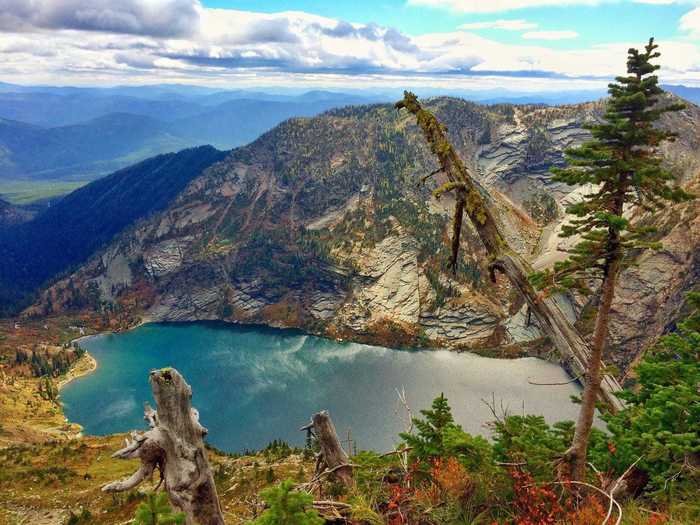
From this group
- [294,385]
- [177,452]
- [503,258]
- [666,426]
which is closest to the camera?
[177,452]

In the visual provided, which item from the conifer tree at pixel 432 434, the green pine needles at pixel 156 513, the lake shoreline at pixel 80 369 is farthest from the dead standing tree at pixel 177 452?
the lake shoreline at pixel 80 369

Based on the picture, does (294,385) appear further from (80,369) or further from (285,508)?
A: (285,508)

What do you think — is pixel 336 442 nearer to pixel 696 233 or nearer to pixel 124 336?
pixel 696 233

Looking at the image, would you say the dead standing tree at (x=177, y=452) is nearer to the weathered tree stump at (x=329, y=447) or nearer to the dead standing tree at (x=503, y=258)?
the weathered tree stump at (x=329, y=447)

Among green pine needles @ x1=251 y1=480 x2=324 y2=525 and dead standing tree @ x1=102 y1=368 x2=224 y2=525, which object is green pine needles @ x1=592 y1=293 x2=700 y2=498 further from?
dead standing tree @ x1=102 y1=368 x2=224 y2=525

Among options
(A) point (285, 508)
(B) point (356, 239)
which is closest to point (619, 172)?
(A) point (285, 508)

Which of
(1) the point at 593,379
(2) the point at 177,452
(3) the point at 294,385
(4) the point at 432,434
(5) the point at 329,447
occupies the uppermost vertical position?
→ (1) the point at 593,379

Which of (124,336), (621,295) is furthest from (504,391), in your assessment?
(124,336)

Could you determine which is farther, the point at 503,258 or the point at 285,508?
the point at 503,258
